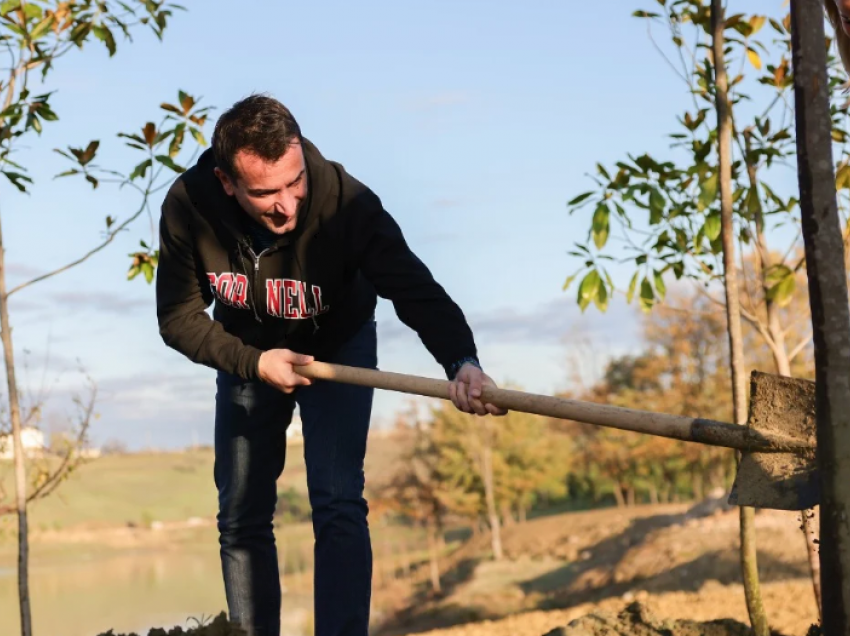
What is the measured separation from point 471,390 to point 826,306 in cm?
123

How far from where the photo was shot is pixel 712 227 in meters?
5.81

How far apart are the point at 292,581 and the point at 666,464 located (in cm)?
2459

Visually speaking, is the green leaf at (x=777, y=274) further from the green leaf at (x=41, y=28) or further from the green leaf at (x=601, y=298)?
the green leaf at (x=41, y=28)

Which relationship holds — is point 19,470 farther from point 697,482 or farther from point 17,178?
point 697,482

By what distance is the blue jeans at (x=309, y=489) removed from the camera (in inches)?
159

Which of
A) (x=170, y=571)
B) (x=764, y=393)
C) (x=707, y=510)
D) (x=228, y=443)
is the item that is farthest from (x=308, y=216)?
(x=170, y=571)

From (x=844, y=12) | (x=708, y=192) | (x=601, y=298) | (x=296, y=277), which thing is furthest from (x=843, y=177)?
(x=296, y=277)

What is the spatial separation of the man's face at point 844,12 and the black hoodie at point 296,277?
163cm

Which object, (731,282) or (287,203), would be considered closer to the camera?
(287,203)

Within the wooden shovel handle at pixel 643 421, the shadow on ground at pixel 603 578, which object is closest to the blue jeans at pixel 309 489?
the wooden shovel handle at pixel 643 421

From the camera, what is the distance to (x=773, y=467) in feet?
A: 11.1

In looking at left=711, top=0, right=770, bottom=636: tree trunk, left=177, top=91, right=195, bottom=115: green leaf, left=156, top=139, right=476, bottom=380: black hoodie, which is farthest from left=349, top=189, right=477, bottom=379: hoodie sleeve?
left=177, top=91, right=195, bottom=115: green leaf

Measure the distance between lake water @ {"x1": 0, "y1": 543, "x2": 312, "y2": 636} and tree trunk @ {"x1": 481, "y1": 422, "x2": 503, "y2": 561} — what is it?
742 centimetres

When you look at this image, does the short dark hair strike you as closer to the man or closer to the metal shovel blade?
the man
